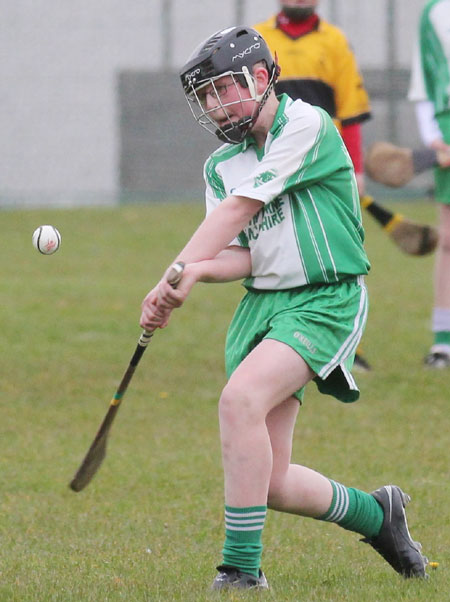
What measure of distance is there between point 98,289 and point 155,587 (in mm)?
6755

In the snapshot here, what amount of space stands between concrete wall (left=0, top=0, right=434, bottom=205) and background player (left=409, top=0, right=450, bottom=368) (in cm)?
897

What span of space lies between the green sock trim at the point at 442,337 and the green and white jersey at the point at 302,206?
3544mm

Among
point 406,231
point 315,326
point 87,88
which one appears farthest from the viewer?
point 87,88

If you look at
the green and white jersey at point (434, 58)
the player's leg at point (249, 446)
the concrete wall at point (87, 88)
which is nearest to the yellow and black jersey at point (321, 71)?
the green and white jersey at point (434, 58)

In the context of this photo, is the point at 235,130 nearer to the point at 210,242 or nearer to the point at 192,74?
the point at 192,74

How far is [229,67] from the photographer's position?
3.53m

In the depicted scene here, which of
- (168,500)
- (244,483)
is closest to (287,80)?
Answer: (168,500)

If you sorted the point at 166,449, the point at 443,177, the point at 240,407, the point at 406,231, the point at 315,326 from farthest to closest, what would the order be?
the point at 406,231 → the point at 443,177 → the point at 166,449 → the point at 315,326 → the point at 240,407

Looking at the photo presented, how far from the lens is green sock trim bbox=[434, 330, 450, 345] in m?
7.13

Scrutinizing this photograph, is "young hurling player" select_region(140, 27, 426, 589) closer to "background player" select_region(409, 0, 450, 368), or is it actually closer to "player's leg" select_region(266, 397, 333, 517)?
"player's leg" select_region(266, 397, 333, 517)

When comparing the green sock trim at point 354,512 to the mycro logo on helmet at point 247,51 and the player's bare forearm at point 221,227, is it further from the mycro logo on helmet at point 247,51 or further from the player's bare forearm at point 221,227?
the mycro logo on helmet at point 247,51

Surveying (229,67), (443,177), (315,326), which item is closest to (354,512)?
(315,326)

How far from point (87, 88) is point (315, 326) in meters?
13.1

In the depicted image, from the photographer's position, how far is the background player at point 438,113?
7.09 meters
